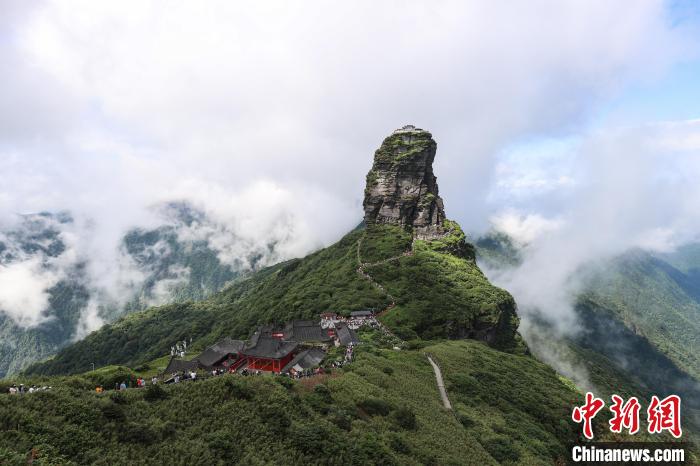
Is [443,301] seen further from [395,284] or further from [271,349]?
[271,349]

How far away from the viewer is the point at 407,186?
489 feet

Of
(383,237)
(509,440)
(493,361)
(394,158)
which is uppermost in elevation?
(394,158)

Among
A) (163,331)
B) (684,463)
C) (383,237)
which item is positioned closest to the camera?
(684,463)

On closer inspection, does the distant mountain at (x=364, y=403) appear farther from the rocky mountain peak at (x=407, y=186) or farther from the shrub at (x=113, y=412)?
the rocky mountain peak at (x=407, y=186)

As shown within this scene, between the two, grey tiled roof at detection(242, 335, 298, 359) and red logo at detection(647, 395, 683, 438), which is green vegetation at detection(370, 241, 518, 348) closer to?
grey tiled roof at detection(242, 335, 298, 359)

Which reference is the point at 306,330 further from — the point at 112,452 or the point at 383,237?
the point at 383,237

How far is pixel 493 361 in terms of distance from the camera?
69250 millimetres

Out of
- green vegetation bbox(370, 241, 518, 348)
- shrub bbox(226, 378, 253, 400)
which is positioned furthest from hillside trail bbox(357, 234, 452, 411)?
shrub bbox(226, 378, 253, 400)

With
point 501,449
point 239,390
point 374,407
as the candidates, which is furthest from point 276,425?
point 501,449

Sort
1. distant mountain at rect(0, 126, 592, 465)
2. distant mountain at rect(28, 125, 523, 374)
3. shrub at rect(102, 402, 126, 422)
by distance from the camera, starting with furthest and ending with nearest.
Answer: distant mountain at rect(28, 125, 523, 374), shrub at rect(102, 402, 126, 422), distant mountain at rect(0, 126, 592, 465)

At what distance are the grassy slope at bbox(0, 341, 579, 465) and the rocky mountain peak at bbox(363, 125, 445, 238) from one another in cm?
10046

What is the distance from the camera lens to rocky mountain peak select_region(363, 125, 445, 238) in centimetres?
14525

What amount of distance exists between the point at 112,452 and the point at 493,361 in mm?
62283

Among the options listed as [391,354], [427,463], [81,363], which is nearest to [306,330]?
[391,354]
